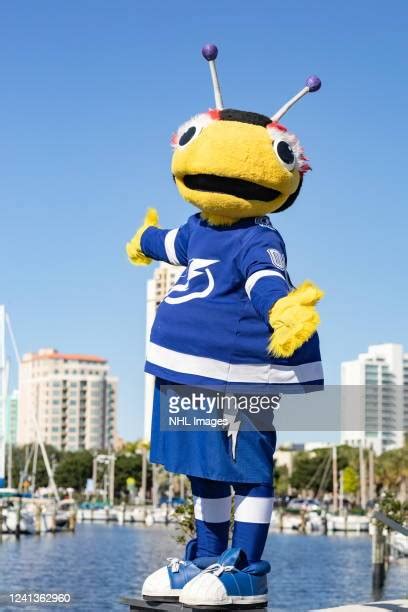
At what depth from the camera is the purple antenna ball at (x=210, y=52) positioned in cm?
740

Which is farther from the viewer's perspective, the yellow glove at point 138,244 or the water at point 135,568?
the water at point 135,568

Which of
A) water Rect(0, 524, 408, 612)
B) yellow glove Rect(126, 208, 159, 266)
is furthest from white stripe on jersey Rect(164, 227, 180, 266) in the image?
water Rect(0, 524, 408, 612)

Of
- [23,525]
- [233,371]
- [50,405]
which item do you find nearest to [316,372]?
[233,371]

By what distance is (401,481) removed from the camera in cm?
8088

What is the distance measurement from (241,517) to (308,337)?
1.45m

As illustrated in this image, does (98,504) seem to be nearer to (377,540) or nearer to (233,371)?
(377,540)

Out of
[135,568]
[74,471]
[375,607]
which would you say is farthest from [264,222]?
[74,471]

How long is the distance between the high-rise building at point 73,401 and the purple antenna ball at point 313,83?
13946 cm

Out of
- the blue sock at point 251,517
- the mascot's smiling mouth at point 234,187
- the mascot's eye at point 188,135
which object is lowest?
the blue sock at point 251,517

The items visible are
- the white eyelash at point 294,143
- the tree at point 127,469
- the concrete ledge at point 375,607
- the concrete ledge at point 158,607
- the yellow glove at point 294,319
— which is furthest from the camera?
the tree at point 127,469

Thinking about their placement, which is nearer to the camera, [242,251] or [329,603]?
[242,251]

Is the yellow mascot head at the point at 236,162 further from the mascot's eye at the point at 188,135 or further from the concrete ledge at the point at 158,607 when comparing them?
the concrete ledge at the point at 158,607

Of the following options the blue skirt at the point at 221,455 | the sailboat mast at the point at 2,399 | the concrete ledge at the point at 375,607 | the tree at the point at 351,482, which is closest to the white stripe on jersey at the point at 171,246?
the blue skirt at the point at 221,455

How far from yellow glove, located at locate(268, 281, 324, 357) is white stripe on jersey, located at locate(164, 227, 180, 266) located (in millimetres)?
1491
